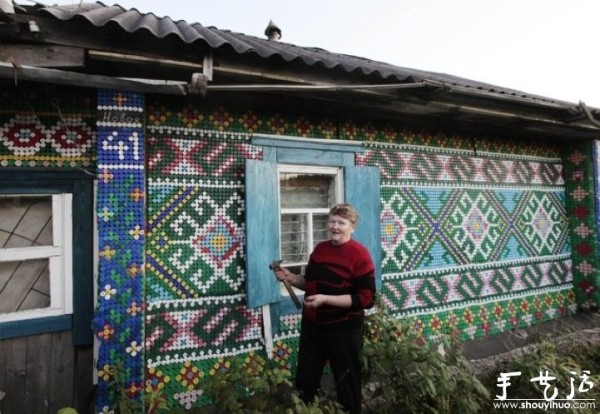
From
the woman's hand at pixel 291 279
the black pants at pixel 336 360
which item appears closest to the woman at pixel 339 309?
the black pants at pixel 336 360

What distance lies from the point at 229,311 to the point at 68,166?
6.28 ft

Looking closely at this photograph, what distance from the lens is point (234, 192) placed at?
11.5 ft

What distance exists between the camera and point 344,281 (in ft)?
8.44

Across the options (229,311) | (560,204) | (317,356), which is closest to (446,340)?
(317,356)

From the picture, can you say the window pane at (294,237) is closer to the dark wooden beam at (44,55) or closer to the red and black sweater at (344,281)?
the red and black sweater at (344,281)

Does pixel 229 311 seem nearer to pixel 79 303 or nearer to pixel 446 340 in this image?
pixel 79 303

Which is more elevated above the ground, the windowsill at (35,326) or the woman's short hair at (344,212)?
the woman's short hair at (344,212)

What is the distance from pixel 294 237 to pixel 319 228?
323 millimetres

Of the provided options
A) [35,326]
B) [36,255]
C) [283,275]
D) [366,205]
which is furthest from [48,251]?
[366,205]

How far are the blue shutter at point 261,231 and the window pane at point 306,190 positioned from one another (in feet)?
1.00

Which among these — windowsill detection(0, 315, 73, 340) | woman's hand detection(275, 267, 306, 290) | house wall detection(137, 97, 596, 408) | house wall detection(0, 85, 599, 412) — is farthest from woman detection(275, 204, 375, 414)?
windowsill detection(0, 315, 73, 340)

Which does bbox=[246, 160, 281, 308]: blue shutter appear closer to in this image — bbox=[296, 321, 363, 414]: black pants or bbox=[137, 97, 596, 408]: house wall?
bbox=[137, 97, 596, 408]: house wall

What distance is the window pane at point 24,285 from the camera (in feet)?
9.07

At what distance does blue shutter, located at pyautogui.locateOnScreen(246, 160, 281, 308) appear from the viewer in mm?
3336
